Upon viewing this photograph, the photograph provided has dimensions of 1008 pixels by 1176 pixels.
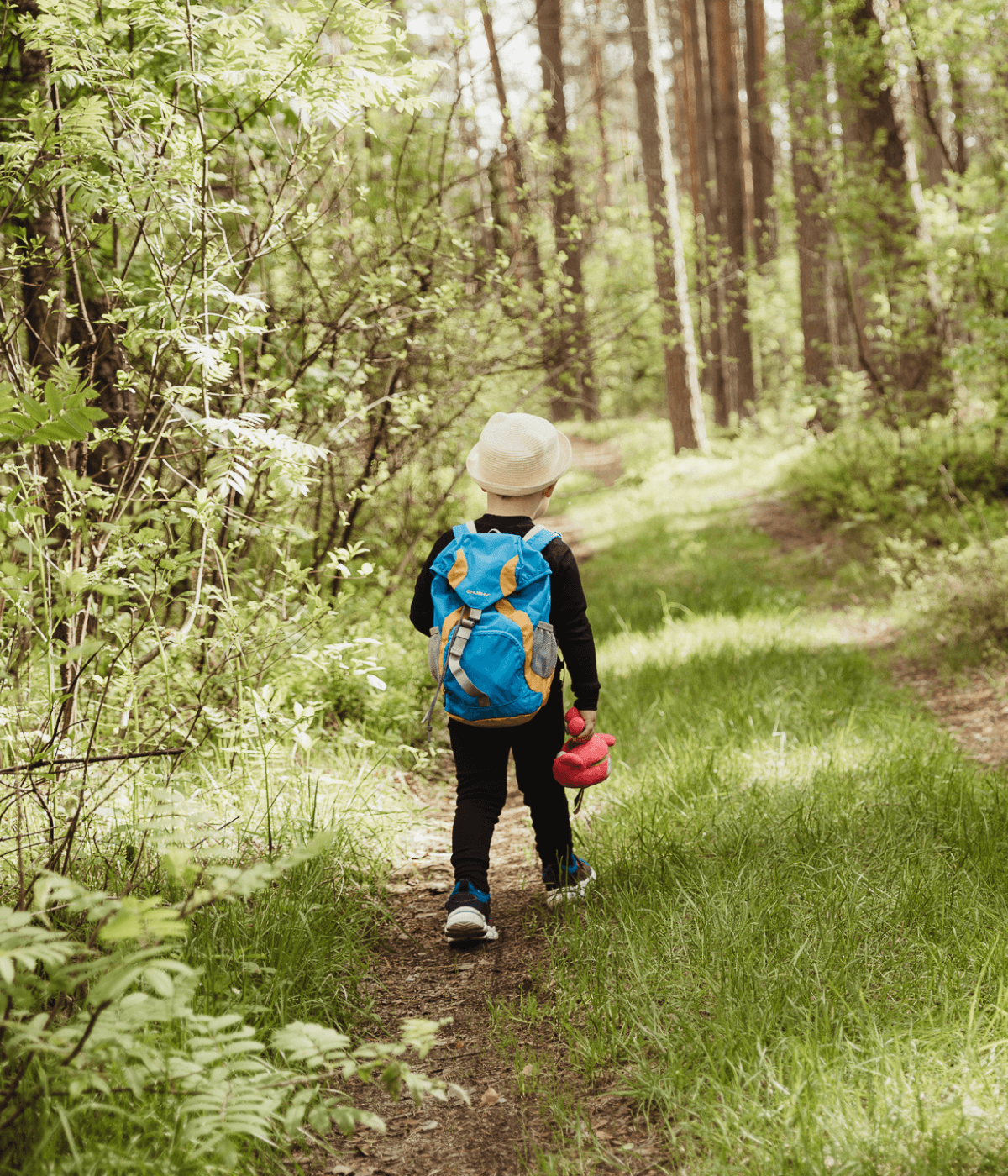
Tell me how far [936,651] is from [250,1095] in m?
5.38

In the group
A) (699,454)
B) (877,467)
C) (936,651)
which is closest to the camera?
(936,651)

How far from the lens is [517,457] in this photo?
3.02 meters

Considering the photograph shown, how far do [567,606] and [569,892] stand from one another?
0.99 meters

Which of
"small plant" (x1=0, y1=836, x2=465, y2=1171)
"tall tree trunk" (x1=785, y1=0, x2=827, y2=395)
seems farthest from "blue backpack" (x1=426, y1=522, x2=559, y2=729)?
"tall tree trunk" (x1=785, y1=0, x2=827, y2=395)

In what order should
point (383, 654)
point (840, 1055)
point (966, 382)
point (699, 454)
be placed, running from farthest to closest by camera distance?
point (699, 454) → point (966, 382) → point (383, 654) → point (840, 1055)

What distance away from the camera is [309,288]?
545cm

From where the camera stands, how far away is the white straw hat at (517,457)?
9.91ft

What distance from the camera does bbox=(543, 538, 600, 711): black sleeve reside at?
3033 mm

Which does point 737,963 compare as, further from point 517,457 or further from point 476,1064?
point 517,457

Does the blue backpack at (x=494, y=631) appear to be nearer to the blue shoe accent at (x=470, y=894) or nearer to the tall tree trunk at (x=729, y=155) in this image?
the blue shoe accent at (x=470, y=894)

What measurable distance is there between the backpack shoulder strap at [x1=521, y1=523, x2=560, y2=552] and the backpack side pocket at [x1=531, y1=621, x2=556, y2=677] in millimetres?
259

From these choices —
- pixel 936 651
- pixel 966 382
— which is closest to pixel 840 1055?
pixel 936 651

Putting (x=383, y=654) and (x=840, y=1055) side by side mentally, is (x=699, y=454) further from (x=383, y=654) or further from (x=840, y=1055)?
(x=840, y=1055)

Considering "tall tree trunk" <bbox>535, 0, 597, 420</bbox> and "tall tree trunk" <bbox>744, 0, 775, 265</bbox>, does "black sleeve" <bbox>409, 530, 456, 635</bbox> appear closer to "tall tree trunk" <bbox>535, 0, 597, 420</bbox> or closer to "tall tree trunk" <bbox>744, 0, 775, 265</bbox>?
"tall tree trunk" <bbox>535, 0, 597, 420</bbox>
